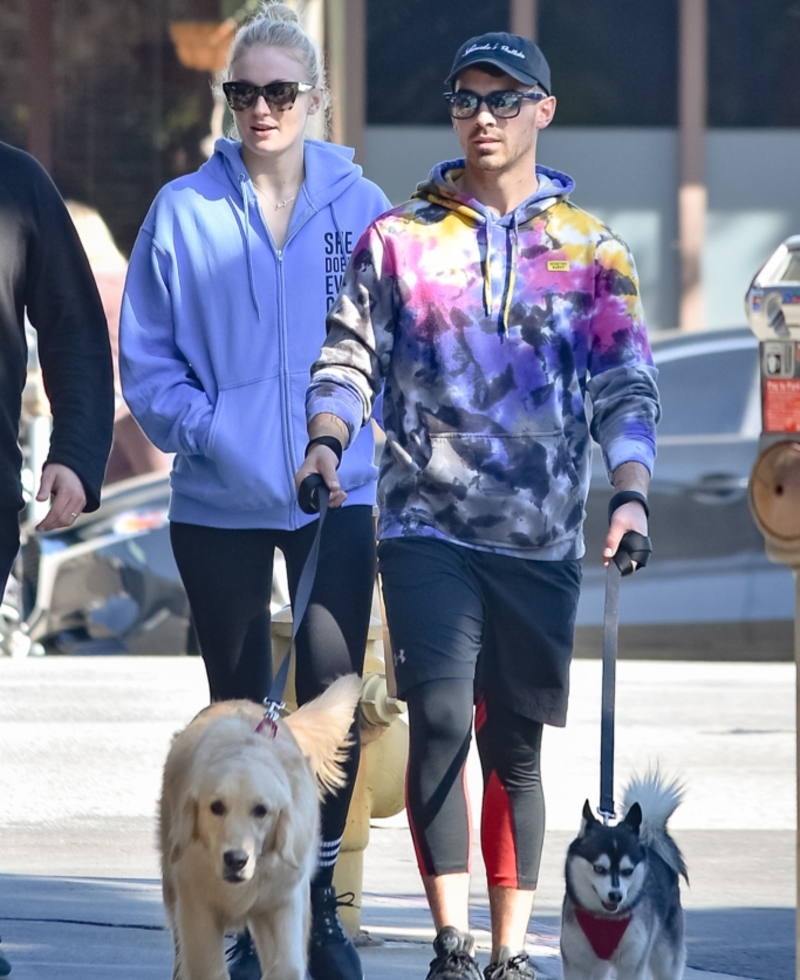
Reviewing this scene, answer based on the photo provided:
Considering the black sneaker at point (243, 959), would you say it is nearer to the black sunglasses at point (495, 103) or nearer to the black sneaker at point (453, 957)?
the black sneaker at point (453, 957)

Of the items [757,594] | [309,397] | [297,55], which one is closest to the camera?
[309,397]

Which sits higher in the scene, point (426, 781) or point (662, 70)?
point (662, 70)

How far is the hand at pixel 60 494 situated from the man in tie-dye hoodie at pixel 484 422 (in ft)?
1.92

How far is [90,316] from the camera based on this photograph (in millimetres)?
4535

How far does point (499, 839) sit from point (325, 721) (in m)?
0.52

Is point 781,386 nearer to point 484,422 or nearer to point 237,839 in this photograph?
point 484,422

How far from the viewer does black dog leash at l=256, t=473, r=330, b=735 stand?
13.4 feet

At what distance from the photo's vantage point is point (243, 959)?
14.9 ft

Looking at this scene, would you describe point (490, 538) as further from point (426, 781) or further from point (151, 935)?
point (151, 935)

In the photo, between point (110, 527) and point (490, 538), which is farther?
point (110, 527)

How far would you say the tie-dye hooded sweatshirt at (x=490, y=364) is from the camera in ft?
14.1

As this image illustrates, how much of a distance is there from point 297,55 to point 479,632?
4.60ft

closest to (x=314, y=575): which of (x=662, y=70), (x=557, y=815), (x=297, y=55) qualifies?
(x=297, y=55)

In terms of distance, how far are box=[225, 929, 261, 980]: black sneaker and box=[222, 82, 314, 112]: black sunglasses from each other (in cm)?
189
